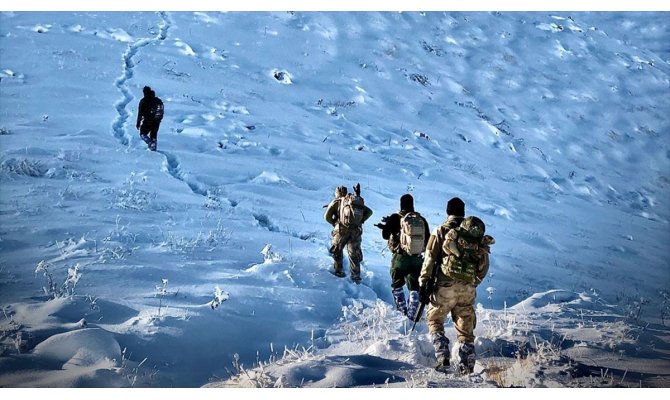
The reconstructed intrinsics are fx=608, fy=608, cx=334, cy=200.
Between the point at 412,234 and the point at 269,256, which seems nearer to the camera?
the point at 412,234

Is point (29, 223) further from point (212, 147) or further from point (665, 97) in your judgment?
point (665, 97)

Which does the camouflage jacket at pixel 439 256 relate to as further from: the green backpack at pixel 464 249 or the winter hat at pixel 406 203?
the winter hat at pixel 406 203

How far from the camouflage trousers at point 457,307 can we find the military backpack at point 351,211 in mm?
2302

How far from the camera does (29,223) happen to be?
8688mm

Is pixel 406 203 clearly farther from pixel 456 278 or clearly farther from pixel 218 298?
pixel 218 298

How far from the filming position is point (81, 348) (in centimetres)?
630

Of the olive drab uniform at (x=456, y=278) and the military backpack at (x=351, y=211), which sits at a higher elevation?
the military backpack at (x=351, y=211)

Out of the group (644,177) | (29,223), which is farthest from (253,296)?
(644,177)

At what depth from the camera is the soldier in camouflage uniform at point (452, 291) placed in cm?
Answer: 610

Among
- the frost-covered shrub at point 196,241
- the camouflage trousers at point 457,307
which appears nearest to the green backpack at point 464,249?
the camouflage trousers at point 457,307

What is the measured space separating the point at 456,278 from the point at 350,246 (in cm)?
256

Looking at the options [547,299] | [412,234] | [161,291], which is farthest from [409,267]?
[161,291]

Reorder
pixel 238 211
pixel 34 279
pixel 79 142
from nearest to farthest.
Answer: pixel 34 279 < pixel 238 211 < pixel 79 142

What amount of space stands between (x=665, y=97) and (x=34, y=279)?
21.9m
